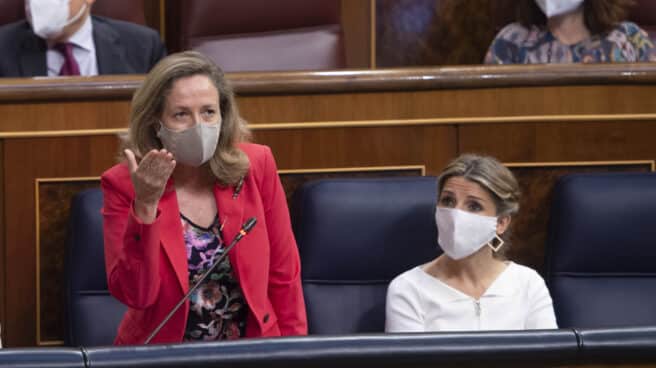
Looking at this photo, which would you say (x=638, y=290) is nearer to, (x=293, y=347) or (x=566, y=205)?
(x=566, y=205)

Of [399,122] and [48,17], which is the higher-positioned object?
[48,17]

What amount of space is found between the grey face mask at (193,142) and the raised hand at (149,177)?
0.06m

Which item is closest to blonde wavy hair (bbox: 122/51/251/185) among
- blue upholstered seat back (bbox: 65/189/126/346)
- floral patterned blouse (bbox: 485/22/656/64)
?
blue upholstered seat back (bbox: 65/189/126/346)

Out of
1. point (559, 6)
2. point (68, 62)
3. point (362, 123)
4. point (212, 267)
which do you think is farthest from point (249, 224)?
point (559, 6)

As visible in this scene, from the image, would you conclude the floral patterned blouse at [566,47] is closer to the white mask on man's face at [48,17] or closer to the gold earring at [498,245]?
the gold earring at [498,245]

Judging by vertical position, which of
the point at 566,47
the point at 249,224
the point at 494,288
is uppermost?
the point at 566,47

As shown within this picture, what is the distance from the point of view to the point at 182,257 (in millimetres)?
1056

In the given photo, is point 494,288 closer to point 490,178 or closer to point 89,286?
point 490,178

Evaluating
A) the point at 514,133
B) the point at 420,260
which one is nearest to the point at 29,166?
the point at 420,260

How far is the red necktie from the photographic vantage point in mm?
1507

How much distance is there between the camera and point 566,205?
4.37ft

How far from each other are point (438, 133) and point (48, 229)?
16.7 inches

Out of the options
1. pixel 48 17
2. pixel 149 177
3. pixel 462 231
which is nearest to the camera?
pixel 149 177

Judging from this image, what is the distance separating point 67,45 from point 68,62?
21mm
